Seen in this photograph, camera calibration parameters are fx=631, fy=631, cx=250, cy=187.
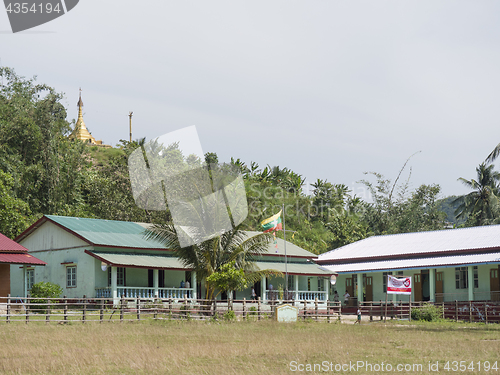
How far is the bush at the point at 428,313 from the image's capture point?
3169cm

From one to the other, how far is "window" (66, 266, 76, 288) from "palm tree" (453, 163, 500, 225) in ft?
124

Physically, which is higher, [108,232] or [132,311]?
[108,232]

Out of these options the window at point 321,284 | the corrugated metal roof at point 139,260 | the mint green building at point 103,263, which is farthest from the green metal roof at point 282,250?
the corrugated metal roof at point 139,260

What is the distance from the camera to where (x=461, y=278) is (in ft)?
115

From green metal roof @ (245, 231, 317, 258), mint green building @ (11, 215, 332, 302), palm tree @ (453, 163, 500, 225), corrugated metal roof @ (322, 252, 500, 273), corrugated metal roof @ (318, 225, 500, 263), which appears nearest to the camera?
mint green building @ (11, 215, 332, 302)

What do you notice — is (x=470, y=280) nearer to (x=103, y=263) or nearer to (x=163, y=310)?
(x=163, y=310)

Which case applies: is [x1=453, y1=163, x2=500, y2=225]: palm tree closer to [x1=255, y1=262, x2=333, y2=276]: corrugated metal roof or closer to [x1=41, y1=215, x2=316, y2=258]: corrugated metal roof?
[x1=255, y1=262, x2=333, y2=276]: corrugated metal roof

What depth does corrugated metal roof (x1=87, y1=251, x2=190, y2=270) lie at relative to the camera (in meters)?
29.2

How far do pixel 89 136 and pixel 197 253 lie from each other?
224 ft

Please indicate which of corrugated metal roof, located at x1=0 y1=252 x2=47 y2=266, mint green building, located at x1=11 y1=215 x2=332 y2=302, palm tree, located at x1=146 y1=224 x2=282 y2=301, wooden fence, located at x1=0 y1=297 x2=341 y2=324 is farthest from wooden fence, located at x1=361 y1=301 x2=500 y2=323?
corrugated metal roof, located at x1=0 y1=252 x2=47 y2=266

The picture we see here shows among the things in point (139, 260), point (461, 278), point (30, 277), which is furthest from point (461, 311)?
point (30, 277)

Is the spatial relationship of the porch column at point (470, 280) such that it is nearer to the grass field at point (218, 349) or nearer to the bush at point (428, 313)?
the bush at point (428, 313)

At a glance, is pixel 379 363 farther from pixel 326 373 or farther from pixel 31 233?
pixel 31 233

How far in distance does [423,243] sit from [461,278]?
437cm
